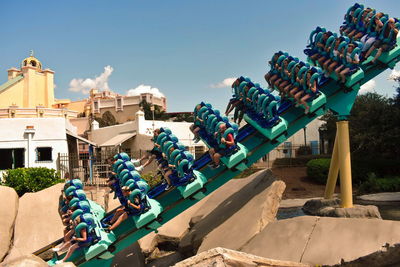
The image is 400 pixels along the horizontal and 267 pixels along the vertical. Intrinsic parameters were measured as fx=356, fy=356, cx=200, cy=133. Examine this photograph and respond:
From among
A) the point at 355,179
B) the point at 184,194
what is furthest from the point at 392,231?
the point at 355,179

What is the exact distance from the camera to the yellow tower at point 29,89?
5684cm

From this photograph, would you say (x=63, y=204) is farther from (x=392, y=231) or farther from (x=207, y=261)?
(x=392, y=231)

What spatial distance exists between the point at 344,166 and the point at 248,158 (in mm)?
2559

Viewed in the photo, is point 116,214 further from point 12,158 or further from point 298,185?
point 298,185

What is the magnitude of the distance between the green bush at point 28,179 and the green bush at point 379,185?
14.5 m

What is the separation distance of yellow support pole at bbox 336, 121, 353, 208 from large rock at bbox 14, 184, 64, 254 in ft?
24.4

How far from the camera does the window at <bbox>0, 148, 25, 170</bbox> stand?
58.5ft

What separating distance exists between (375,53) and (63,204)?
8.05m

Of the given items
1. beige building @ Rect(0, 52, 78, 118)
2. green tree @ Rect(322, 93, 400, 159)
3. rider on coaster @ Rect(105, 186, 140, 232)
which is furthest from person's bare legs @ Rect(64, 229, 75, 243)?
beige building @ Rect(0, 52, 78, 118)

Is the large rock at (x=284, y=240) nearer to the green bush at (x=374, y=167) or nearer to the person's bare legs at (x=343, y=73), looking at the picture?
the person's bare legs at (x=343, y=73)

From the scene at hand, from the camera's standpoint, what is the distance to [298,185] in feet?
66.5

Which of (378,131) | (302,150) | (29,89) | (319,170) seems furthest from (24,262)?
(29,89)

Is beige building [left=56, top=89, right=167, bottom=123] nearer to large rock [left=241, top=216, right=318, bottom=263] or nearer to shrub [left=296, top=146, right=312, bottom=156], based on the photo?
shrub [left=296, top=146, right=312, bottom=156]

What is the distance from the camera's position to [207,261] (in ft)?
14.0
